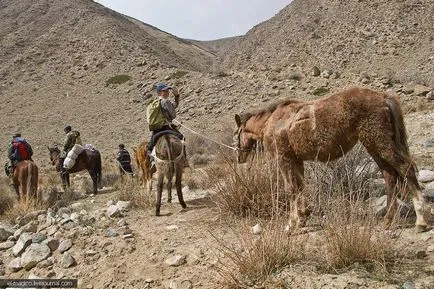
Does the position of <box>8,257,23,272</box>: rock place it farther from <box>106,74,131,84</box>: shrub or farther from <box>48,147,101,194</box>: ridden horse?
<box>106,74,131,84</box>: shrub

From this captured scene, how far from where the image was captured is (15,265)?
218 inches

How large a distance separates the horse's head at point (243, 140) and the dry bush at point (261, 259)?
8.46 feet

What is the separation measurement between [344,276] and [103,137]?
2160 cm

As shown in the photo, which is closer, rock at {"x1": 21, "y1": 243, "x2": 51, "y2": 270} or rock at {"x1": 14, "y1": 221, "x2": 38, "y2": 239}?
rock at {"x1": 21, "y1": 243, "x2": 51, "y2": 270}

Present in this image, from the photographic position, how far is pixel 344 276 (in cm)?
346

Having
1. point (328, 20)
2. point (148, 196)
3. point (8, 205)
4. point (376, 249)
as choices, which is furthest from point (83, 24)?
point (376, 249)

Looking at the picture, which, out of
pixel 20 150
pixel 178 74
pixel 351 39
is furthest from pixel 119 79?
pixel 351 39

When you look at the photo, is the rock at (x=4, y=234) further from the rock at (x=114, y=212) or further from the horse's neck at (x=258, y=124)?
the horse's neck at (x=258, y=124)

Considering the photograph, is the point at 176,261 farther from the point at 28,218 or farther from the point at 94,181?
the point at 94,181

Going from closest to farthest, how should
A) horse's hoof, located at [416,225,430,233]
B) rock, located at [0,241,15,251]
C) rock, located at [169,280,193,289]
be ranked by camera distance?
rock, located at [169,280,193,289] → horse's hoof, located at [416,225,430,233] → rock, located at [0,241,15,251]

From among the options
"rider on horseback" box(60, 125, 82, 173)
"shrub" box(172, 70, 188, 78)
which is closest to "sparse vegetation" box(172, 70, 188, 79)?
"shrub" box(172, 70, 188, 78)

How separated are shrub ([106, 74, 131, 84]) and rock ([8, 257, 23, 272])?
2519 cm

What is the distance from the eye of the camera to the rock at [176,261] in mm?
4469

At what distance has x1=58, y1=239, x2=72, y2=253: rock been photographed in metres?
5.59
